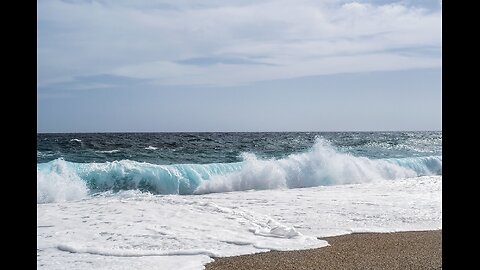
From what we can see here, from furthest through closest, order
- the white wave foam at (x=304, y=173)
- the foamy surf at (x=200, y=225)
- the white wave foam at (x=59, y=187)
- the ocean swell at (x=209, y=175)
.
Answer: the white wave foam at (x=304, y=173)
the ocean swell at (x=209, y=175)
the white wave foam at (x=59, y=187)
the foamy surf at (x=200, y=225)

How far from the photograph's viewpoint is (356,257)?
511cm

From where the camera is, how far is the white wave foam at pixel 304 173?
1425cm

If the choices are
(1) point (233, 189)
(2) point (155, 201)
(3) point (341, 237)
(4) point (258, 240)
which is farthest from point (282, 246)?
(1) point (233, 189)

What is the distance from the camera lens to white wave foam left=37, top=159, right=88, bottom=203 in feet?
37.5

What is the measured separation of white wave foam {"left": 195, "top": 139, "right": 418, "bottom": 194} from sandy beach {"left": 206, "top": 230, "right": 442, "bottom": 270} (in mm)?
8221

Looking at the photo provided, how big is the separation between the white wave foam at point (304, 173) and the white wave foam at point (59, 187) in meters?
3.25

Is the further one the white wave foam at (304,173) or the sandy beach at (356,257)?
the white wave foam at (304,173)

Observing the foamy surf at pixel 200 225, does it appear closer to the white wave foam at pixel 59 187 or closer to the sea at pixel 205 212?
the sea at pixel 205 212

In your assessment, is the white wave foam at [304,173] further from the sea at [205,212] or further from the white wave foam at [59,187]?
the white wave foam at [59,187]

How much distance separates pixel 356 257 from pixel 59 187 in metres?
8.85

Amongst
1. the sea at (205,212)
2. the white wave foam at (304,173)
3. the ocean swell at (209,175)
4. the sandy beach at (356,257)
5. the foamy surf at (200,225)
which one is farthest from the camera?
the white wave foam at (304,173)

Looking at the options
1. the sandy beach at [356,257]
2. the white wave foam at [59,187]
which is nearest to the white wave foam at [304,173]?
the white wave foam at [59,187]
